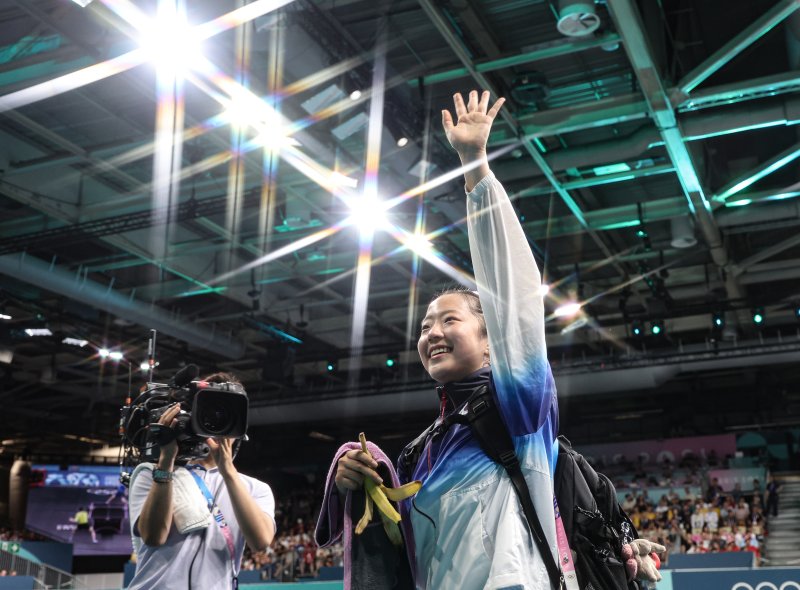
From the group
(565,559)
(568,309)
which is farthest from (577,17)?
(568,309)

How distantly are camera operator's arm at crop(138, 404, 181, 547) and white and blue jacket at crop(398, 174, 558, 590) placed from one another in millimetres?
1266

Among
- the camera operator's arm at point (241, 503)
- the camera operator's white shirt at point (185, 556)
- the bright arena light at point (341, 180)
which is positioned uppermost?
the bright arena light at point (341, 180)

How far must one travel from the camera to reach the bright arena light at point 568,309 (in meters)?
14.3

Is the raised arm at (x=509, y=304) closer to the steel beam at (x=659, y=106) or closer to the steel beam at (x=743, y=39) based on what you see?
the steel beam at (x=659, y=106)

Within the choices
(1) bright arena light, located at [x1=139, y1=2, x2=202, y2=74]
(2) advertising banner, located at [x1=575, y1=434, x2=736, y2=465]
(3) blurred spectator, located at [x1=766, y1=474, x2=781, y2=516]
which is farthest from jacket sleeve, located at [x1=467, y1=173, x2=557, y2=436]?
(2) advertising banner, located at [x1=575, y1=434, x2=736, y2=465]

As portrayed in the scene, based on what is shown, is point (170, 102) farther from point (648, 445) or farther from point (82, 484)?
point (82, 484)

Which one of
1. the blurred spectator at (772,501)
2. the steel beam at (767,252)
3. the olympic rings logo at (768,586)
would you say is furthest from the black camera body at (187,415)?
the blurred spectator at (772,501)

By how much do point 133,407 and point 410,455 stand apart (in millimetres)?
1266

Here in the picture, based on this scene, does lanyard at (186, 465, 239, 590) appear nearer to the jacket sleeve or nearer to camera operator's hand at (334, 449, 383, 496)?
camera operator's hand at (334, 449, 383, 496)

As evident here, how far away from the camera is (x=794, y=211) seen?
38.4ft

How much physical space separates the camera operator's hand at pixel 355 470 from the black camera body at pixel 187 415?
956mm

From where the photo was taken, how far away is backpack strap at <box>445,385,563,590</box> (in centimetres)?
164

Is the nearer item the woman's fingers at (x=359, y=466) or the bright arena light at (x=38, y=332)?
the woman's fingers at (x=359, y=466)

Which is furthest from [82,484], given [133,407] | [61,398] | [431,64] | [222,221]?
[133,407]
